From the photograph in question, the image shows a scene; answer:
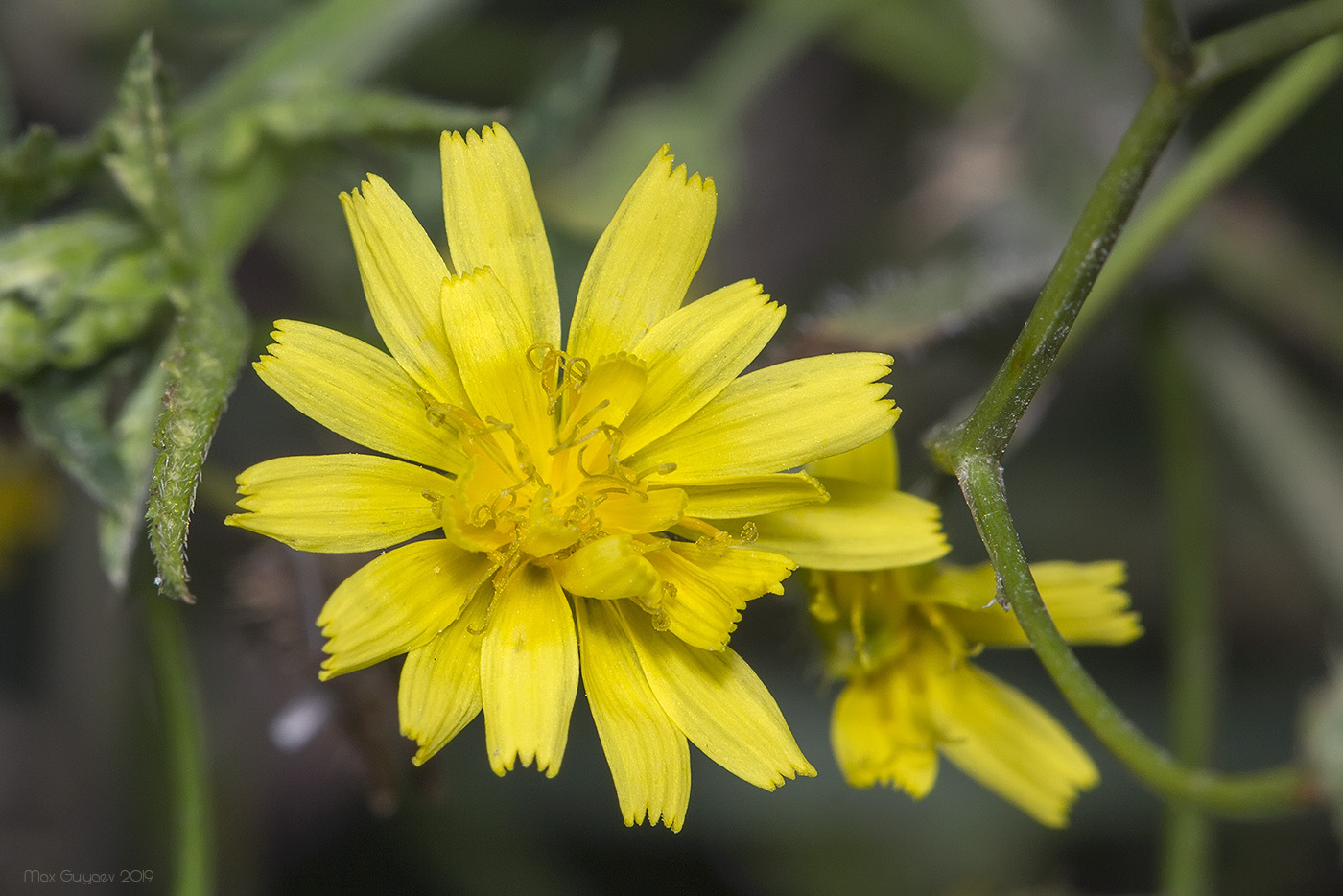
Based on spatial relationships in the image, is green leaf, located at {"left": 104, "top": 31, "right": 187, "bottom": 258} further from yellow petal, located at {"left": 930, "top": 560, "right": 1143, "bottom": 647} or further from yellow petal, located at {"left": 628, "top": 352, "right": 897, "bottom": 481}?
yellow petal, located at {"left": 930, "top": 560, "right": 1143, "bottom": 647}

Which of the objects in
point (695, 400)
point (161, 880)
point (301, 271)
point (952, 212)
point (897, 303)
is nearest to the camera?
point (695, 400)

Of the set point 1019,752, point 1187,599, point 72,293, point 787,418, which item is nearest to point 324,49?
point 72,293

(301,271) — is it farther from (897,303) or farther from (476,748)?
(897,303)

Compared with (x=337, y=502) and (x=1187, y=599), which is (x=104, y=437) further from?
(x=1187, y=599)

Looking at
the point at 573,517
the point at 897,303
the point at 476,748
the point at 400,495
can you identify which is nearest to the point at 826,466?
the point at 573,517

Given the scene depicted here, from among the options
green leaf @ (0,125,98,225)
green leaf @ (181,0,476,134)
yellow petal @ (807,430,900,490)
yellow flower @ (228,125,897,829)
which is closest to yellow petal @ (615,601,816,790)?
yellow flower @ (228,125,897,829)

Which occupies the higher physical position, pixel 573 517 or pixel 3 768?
pixel 3 768
